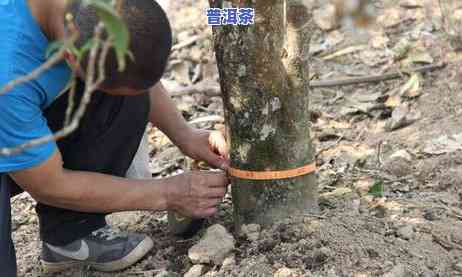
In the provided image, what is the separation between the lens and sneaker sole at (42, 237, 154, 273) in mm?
2418

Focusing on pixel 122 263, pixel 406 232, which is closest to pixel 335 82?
pixel 406 232

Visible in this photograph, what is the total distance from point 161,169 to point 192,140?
82 cm

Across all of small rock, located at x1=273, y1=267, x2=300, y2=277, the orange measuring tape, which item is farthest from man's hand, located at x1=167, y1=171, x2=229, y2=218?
small rock, located at x1=273, y1=267, x2=300, y2=277

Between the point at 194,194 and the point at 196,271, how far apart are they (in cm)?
24

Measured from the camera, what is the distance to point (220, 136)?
242 centimetres

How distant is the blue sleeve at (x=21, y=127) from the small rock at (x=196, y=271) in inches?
23.0

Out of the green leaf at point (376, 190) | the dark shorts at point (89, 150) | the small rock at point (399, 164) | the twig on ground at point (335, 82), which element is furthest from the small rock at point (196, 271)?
the twig on ground at point (335, 82)

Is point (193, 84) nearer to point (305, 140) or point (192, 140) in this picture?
point (192, 140)

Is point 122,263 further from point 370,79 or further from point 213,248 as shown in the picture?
point 370,79

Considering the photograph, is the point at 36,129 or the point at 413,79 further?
the point at 413,79

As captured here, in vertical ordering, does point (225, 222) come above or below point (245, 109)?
below

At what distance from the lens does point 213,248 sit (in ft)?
7.22

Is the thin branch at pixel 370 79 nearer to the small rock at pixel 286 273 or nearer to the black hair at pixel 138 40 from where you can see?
the small rock at pixel 286 273

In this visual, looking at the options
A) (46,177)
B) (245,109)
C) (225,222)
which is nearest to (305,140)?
(245,109)
